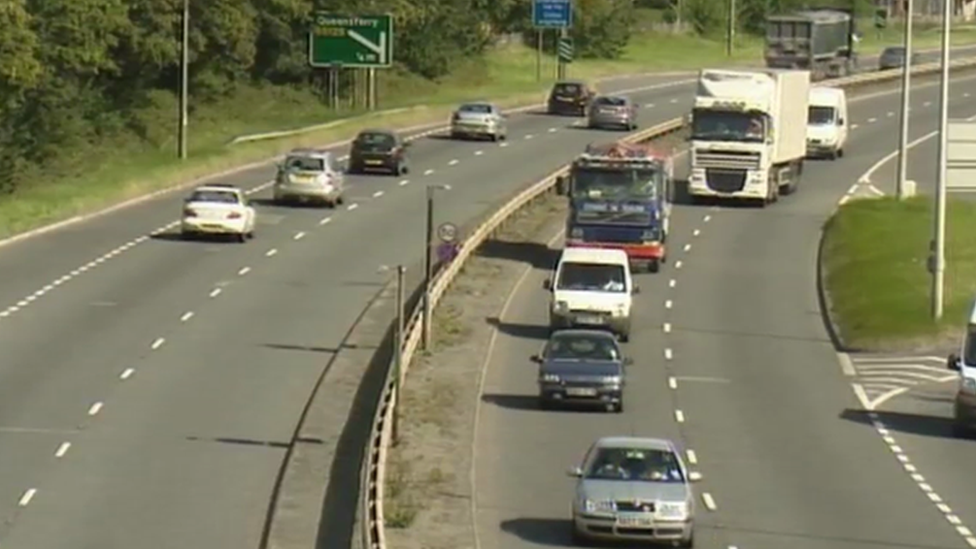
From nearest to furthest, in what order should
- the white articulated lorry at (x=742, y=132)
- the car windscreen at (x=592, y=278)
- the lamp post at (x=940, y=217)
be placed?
the car windscreen at (x=592, y=278), the lamp post at (x=940, y=217), the white articulated lorry at (x=742, y=132)

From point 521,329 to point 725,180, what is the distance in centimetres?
2178

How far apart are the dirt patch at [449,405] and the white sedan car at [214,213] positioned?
631 centimetres

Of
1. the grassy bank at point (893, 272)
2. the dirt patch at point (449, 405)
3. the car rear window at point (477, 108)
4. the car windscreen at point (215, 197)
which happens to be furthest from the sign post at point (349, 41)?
the car windscreen at point (215, 197)

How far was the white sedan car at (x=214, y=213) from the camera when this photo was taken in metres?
65.0

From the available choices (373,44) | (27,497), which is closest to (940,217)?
(27,497)

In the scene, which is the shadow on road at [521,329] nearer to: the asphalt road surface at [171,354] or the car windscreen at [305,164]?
the asphalt road surface at [171,354]

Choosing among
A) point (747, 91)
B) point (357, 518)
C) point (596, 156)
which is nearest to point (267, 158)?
point (747, 91)

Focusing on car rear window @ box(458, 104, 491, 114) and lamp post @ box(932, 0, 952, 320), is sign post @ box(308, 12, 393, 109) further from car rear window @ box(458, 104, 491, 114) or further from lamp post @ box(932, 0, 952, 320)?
lamp post @ box(932, 0, 952, 320)

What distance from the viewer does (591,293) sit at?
54.4 m

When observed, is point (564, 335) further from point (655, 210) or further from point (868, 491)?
point (655, 210)

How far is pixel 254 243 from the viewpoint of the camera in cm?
6581

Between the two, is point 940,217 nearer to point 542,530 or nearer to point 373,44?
point 542,530

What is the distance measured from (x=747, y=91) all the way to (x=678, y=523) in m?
42.2

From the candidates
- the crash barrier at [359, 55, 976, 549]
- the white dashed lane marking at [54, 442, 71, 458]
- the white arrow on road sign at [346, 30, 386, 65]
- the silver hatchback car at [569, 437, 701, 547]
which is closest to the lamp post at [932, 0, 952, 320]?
the crash barrier at [359, 55, 976, 549]
